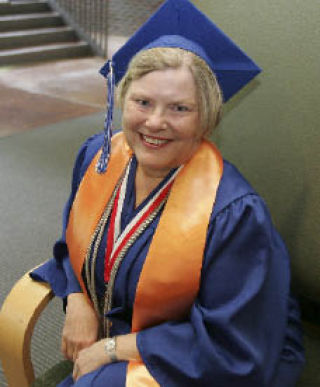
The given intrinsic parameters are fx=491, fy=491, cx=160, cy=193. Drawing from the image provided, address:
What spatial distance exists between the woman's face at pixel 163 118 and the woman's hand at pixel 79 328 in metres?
0.47

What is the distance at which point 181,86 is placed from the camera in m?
1.13

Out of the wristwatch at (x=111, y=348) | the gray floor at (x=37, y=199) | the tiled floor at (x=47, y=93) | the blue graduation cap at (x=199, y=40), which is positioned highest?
the blue graduation cap at (x=199, y=40)

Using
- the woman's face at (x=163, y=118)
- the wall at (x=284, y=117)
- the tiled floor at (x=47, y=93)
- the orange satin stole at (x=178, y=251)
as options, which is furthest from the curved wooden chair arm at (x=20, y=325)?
the tiled floor at (x=47, y=93)

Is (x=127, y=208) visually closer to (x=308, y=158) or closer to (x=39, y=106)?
(x=308, y=158)

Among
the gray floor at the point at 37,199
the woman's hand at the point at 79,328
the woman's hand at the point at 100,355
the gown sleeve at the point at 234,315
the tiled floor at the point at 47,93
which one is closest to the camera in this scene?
the gown sleeve at the point at 234,315

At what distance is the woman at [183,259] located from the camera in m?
1.09

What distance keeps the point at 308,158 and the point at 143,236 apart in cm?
48

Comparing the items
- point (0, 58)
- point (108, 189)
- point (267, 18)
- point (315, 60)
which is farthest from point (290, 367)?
point (0, 58)

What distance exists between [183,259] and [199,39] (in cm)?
53

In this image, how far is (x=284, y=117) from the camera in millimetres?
1320

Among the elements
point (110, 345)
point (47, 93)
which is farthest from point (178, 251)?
point (47, 93)

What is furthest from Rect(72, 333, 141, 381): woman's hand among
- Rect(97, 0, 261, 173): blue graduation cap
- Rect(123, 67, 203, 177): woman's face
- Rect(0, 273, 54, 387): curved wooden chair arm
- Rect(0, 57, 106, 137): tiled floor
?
Rect(0, 57, 106, 137): tiled floor

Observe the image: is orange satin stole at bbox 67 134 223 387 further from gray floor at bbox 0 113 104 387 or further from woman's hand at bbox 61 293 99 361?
gray floor at bbox 0 113 104 387

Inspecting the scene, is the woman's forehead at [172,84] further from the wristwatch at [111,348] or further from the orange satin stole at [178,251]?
the wristwatch at [111,348]
